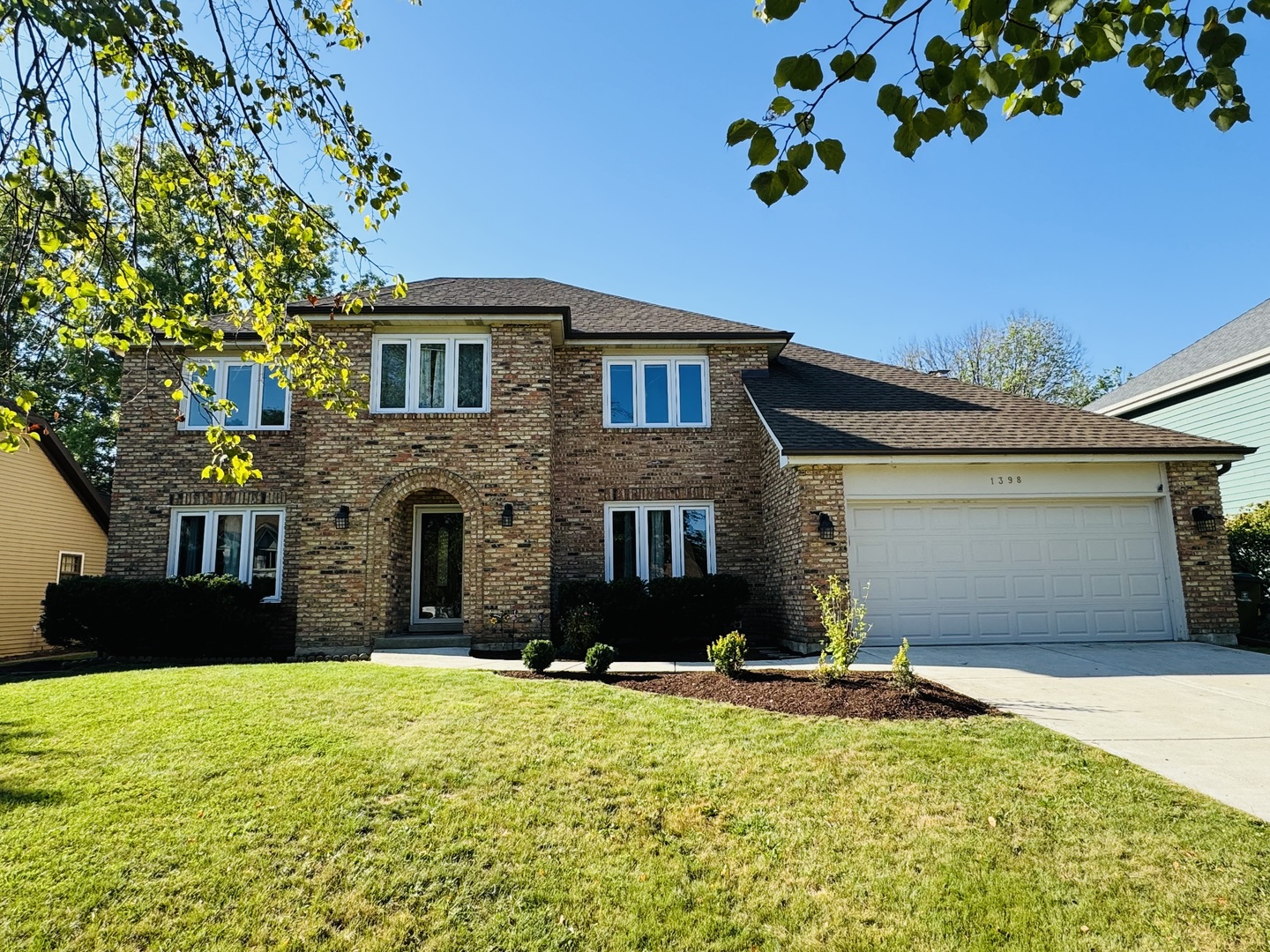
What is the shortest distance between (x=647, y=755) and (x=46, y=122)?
16.7 ft

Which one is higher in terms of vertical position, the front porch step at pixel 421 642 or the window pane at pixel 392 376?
the window pane at pixel 392 376

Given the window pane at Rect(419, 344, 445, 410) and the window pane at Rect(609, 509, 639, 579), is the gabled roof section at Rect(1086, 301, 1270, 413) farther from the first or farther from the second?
the window pane at Rect(419, 344, 445, 410)

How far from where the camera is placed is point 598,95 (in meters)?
6.24

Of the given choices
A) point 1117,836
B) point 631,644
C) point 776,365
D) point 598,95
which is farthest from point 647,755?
point 776,365

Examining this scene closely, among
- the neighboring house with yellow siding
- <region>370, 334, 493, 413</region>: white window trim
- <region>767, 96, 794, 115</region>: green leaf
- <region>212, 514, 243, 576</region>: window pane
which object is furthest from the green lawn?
the neighboring house with yellow siding

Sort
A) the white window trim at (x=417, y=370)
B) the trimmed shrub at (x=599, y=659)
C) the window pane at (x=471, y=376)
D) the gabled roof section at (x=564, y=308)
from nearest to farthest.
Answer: the trimmed shrub at (x=599, y=659) → the gabled roof section at (x=564, y=308) → the white window trim at (x=417, y=370) → the window pane at (x=471, y=376)

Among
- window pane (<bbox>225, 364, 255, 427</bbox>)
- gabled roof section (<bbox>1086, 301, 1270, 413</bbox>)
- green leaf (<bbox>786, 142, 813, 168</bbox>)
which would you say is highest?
gabled roof section (<bbox>1086, 301, 1270, 413</bbox>)

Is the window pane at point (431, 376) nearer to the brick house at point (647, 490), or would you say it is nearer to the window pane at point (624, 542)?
the brick house at point (647, 490)

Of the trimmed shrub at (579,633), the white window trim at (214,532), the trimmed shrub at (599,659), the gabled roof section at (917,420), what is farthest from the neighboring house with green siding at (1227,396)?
the white window trim at (214,532)

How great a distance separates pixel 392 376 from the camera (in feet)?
40.4

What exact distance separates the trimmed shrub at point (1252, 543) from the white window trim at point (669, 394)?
9.58 metres

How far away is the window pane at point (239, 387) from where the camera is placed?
13367 mm

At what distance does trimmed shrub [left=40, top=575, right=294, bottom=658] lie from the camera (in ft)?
37.1

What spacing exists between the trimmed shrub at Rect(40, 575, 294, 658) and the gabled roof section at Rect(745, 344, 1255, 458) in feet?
31.7
